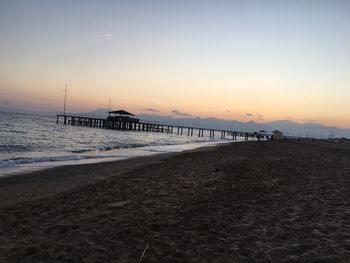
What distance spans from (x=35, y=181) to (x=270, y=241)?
8.48 meters

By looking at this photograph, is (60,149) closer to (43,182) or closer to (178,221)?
(43,182)

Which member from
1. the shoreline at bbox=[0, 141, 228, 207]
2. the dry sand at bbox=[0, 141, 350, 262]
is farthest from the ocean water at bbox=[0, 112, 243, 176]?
the dry sand at bbox=[0, 141, 350, 262]

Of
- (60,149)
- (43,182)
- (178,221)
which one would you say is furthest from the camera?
(60,149)

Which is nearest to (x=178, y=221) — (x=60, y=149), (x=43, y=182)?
A: (x=43, y=182)

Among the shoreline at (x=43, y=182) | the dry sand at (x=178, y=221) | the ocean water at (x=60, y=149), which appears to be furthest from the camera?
the ocean water at (x=60, y=149)

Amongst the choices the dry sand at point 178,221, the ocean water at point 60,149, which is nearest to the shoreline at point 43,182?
the dry sand at point 178,221

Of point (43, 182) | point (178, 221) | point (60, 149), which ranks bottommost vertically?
point (60, 149)

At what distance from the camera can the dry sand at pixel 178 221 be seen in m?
4.24

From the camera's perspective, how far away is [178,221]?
5.62 metres

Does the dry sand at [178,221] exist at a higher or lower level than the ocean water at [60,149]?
higher

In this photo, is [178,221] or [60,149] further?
[60,149]

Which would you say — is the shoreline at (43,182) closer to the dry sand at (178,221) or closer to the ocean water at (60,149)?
the dry sand at (178,221)

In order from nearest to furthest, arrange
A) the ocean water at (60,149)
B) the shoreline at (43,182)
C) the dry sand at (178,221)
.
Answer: the dry sand at (178,221) < the shoreline at (43,182) < the ocean water at (60,149)

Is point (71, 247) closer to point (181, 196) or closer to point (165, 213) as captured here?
point (165, 213)
